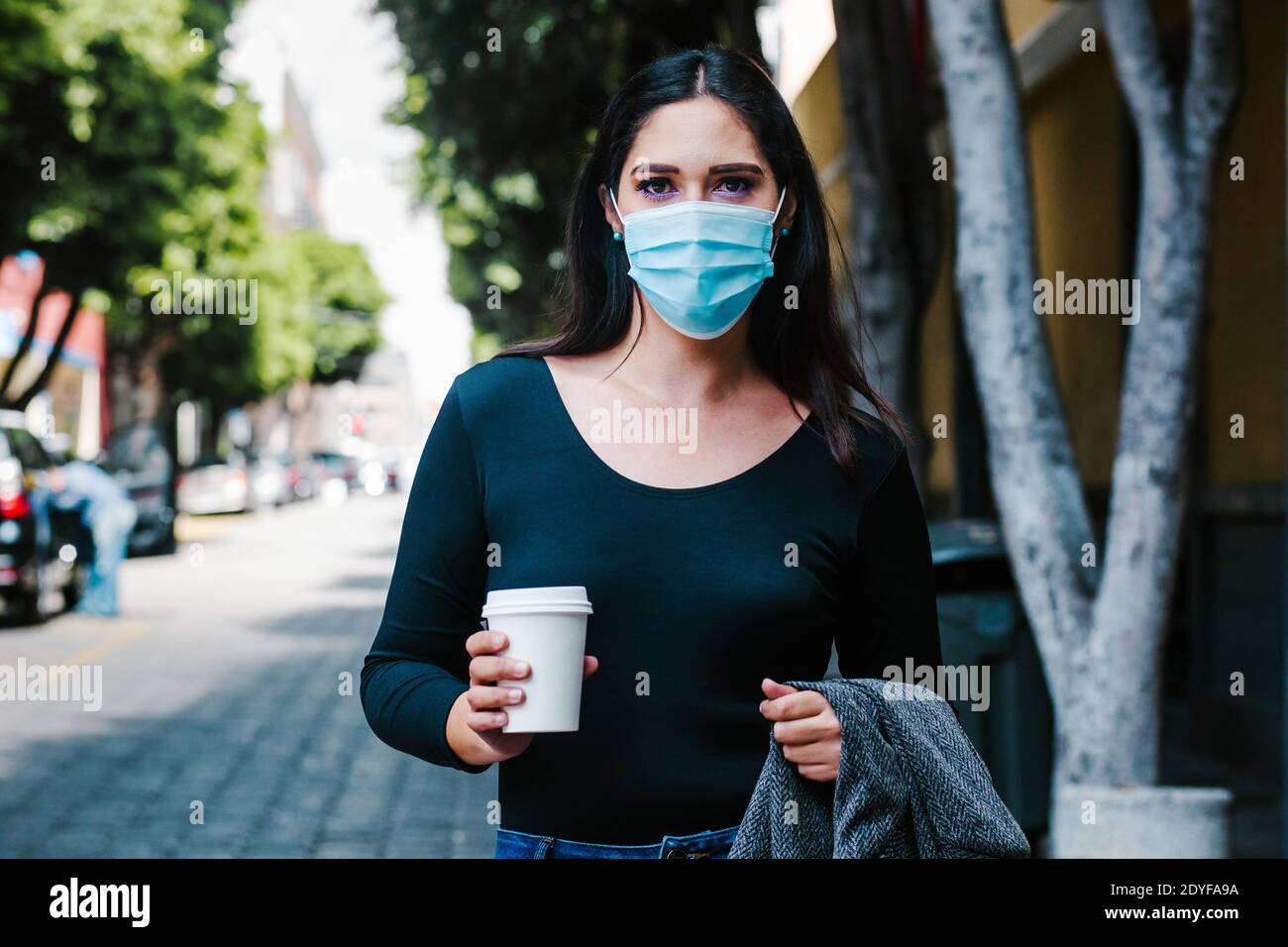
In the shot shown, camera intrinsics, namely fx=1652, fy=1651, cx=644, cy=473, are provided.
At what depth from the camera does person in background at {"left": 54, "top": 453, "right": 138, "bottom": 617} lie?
1573cm

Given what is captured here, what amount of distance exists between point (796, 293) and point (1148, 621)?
121 inches

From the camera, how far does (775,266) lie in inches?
91.4

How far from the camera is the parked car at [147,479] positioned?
25.0 metres

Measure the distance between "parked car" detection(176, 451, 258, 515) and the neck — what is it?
1307 inches

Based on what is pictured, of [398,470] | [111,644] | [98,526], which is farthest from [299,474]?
[111,644]

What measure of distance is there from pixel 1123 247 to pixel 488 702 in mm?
9142

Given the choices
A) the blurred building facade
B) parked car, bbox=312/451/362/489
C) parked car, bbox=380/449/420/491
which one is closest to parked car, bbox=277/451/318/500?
parked car, bbox=312/451/362/489

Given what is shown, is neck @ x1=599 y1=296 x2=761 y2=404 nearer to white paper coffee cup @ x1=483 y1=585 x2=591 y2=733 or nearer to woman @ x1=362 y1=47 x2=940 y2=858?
woman @ x1=362 y1=47 x2=940 y2=858

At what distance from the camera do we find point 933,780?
1928 mm

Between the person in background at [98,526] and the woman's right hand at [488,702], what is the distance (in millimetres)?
14618

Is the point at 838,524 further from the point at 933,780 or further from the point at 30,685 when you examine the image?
the point at 30,685

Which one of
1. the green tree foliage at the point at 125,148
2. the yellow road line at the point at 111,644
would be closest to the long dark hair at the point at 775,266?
the yellow road line at the point at 111,644

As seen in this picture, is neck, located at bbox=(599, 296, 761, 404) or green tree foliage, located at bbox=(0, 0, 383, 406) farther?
green tree foliage, located at bbox=(0, 0, 383, 406)
